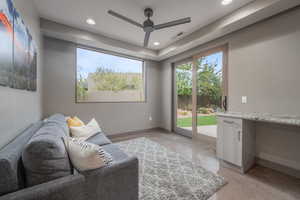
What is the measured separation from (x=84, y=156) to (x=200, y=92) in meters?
3.22

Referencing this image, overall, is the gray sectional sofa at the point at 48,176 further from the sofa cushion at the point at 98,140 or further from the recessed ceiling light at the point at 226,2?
the recessed ceiling light at the point at 226,2

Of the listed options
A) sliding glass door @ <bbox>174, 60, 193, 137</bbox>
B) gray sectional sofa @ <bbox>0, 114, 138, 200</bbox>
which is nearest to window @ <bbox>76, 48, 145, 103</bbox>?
sliding glass door @ <bbox>174, 60, 193, 137</bbox>

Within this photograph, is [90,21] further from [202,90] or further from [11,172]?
[202,90]

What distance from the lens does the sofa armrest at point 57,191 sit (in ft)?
2.33

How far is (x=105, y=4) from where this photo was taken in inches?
86.5

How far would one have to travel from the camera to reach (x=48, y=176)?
86cm

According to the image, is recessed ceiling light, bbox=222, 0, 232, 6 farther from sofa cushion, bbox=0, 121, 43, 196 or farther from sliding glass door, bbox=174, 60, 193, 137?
sofa cushion, bbox=0, 121, 43, 196

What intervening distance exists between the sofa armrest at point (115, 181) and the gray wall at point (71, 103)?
2.73 meters

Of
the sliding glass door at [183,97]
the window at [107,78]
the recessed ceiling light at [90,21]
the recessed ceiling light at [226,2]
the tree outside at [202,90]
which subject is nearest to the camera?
the recessed ceiling light at [226,2]

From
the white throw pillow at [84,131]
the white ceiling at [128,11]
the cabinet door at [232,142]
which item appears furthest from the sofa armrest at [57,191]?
the white ceiling at [128,11]

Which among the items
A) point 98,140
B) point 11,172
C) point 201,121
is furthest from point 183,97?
point 11,172

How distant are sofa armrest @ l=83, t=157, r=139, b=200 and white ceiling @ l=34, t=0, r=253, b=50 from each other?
2.47 metres

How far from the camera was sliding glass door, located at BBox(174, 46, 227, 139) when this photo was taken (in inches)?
119

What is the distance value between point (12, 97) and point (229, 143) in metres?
2.99
